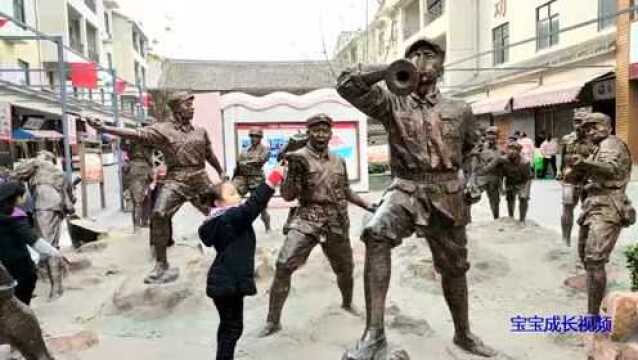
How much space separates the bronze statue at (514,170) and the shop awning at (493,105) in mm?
10319

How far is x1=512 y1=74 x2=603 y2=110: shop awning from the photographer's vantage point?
15.1 meters

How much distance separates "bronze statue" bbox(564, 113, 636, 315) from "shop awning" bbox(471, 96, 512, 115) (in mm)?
14451

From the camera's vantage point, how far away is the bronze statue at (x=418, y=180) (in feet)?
10.8

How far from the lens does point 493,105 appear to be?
64.3 ft

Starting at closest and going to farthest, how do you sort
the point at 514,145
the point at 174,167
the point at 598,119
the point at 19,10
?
the point at 598,119 → the point at 174,167 → the point at 514,145 → the point at 19,10

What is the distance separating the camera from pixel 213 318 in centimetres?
503

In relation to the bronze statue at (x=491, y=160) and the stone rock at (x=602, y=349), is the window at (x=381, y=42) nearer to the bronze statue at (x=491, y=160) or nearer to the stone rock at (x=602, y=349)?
the bronze statue at (x=491, y=160)

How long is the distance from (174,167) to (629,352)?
4196mm

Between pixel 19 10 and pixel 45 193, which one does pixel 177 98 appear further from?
pixel 19 10

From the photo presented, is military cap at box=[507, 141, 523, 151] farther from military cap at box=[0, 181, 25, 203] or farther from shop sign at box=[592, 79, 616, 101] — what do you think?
shop sign at box=[592, 79, 616, 101]

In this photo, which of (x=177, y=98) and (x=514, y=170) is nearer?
(x=177, y=98)

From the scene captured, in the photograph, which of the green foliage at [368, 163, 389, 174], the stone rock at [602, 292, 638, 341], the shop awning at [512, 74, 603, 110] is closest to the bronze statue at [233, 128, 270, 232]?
the stone rock at [602, 292, 638, 341]

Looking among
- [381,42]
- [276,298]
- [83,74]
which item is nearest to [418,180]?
[276,298]


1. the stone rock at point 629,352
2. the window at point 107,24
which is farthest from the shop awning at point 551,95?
the window at point 107,24
